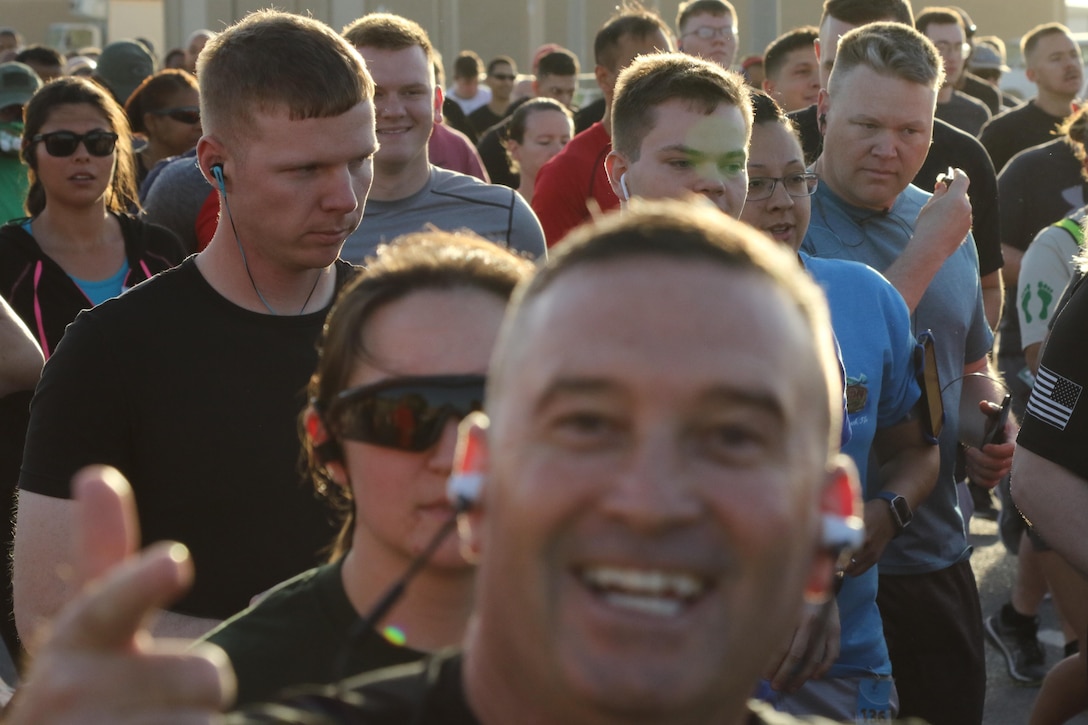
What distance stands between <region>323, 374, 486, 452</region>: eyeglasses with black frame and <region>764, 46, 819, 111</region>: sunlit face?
18.3 feet

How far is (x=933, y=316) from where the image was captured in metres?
4.72

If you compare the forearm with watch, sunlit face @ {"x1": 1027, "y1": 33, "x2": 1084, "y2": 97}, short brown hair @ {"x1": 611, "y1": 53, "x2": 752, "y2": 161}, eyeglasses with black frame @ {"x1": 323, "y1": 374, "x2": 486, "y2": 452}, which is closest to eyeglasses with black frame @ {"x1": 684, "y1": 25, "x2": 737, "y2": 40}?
sunlit face @ {"x1": 1027, "y1": 33, "x2": 1084, "y2": 97}

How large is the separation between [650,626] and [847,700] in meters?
2.51

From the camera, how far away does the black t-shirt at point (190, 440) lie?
10.0ft

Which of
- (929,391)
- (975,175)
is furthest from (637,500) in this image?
(975,175)

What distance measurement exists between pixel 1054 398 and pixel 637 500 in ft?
9.12

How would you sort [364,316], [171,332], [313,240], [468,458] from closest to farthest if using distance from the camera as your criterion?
[468,458] < [364,316] < [171,332] < [313,240]

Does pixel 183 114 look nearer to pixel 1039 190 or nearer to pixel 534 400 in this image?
pixel 1039 190

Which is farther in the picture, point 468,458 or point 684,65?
point 684,65

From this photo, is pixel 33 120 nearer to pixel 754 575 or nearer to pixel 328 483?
pixel 328 483

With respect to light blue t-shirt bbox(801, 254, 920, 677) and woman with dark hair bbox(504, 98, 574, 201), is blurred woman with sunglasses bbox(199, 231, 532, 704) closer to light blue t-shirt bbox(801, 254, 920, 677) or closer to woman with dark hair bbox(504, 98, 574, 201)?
light blue t-shirt bbox(801, 254, 920, 677)

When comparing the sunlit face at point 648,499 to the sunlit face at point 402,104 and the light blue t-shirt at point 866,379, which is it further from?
the sunlit face at point 402,104

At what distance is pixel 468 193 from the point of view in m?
5.09

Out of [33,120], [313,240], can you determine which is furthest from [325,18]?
[313,240]
